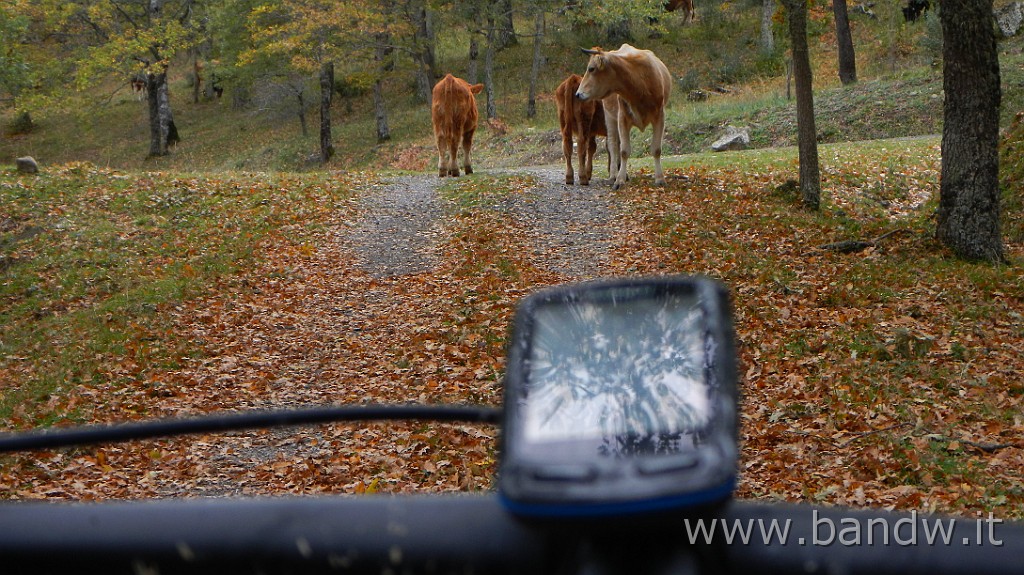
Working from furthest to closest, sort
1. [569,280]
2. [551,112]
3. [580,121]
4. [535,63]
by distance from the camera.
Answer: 1. [551,112]
2. [535,63]
3. [580,121]
4. [569,280]

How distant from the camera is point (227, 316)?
11.5 m

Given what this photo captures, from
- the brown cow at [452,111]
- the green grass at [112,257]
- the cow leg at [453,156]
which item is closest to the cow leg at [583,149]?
the brown cow at [452,111]

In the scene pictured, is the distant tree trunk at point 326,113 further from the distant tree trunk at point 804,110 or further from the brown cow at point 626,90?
the distant tree trunk at point 804,110

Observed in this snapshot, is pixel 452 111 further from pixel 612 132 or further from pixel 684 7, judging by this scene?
pixel 684 7

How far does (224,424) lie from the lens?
1.09 meters

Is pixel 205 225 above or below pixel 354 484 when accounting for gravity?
above

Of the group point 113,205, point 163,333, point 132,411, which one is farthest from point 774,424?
point 113,205

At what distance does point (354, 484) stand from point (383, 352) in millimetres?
3392

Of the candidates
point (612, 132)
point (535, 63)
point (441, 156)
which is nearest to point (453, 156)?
point (441, 156)

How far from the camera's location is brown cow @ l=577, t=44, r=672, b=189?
50.9ft

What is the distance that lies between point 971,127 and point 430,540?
1116cm

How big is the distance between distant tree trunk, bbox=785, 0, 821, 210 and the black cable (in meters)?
14.0

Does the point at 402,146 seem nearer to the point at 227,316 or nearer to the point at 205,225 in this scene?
the point at 205,225

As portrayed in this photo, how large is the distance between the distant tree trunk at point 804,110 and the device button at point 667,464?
46.6 feet
